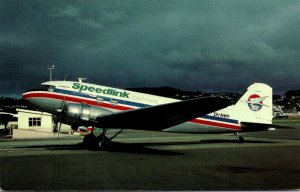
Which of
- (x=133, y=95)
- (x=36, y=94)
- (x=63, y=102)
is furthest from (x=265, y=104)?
(x=36, y=94)

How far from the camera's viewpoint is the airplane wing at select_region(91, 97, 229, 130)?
1427cm

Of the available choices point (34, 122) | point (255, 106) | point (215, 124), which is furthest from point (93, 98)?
point (34, 122)

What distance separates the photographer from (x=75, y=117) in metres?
16.0

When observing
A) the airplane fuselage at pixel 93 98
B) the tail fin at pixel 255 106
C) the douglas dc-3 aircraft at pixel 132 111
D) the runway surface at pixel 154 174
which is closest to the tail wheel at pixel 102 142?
the douglas dc-3 aircraft at pixel 132 111

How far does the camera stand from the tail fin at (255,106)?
70.7 ft

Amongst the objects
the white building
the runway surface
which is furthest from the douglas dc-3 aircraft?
the white building

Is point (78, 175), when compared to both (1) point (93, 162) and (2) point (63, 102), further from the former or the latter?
(2) point (63, 102)

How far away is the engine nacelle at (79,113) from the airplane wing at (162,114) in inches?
15.7

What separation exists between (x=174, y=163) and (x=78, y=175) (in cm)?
408

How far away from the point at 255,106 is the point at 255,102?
0.30 metres

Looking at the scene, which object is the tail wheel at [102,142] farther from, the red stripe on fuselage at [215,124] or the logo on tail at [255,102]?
the logo on tail at [255,102]

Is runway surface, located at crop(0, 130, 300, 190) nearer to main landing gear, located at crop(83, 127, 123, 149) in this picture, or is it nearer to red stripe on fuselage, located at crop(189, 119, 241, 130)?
main landing gear, located at crop(83, 127, 123, 149)

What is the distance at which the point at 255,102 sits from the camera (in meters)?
22.2

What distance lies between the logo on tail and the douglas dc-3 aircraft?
0.58 feet
